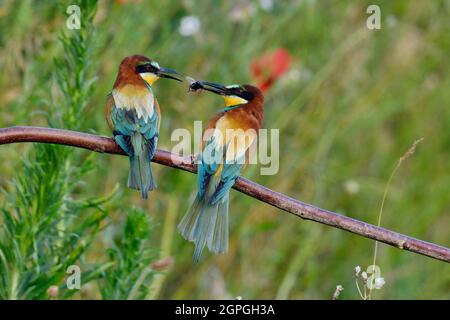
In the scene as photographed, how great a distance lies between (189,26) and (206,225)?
1.65 metres

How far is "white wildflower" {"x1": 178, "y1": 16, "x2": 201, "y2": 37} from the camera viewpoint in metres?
3.59

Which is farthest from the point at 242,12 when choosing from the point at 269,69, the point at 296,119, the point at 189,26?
the point at 296,119

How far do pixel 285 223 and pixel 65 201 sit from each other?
1.56m

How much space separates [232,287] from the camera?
134 inches

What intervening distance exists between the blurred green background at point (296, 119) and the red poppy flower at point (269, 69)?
130mm

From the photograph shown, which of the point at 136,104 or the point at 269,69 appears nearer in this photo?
the point at 136,104

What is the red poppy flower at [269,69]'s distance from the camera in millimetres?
3434

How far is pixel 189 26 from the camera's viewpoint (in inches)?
141

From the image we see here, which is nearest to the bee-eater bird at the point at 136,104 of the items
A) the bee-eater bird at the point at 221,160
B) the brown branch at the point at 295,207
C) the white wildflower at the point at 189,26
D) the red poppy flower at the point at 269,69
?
the bee-eater bird at the point at 221,160

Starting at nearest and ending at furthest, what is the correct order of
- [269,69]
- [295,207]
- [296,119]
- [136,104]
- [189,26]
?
[295,207]
[136,104]
[269,69]
[189,26]
[296,119]

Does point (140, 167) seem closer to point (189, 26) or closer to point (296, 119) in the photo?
point (189, 26)

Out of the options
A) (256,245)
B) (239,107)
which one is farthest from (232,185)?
(256,245)

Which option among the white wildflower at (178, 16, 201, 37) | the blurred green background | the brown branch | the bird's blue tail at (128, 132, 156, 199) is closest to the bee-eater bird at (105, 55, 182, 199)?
the bird's blue tail at (128, 132, 156, 199)

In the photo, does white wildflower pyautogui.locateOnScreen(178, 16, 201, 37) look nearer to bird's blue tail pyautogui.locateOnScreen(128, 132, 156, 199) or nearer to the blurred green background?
the blurred green background
